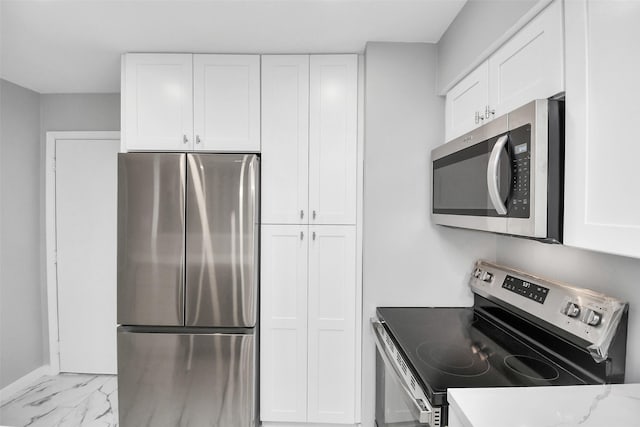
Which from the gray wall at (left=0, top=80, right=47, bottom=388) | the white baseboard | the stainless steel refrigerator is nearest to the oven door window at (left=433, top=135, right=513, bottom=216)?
the stainless steel refrigerator

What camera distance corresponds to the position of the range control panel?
1155 mm

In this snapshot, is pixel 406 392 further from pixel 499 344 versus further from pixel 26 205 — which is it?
pixel 26 205

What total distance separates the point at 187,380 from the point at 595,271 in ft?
6.59

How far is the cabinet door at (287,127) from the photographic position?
89.7 inches

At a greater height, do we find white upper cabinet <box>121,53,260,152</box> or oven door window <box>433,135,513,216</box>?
white upper cabinet <box>121,53,260,152</box>

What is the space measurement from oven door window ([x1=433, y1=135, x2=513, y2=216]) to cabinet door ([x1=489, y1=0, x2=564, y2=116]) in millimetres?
174

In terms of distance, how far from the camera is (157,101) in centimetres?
226

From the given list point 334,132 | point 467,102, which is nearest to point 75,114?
point 334,132

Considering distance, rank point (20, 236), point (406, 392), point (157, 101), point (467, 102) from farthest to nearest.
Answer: point (20, 236) < point (157, 101) < point (467, 102) < point (406, 392)

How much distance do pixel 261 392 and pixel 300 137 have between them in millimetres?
1569

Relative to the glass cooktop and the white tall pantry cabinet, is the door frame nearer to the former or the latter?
the white tall pantry cabinet

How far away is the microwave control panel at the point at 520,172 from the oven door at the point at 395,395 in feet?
2.21

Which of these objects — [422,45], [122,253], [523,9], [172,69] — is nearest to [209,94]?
[172,69]

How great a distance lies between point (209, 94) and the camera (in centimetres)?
227
